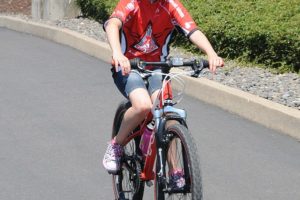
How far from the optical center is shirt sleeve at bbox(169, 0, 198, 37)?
211 inches

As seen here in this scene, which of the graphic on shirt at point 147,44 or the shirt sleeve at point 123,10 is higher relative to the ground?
the shirt sleeve at point 123,10

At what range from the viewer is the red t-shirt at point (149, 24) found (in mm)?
5367

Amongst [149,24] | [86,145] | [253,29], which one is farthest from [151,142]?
[253,29]

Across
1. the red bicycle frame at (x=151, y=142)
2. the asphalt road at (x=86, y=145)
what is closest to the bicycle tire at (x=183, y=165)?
the red bicycle frame at (x=151, y=142)

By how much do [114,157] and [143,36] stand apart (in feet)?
2.91

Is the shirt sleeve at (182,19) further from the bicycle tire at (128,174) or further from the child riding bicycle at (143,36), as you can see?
the bicycle tire at (128,174)

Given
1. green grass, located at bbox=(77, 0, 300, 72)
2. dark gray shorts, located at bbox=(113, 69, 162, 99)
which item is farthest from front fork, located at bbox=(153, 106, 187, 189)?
green grass, located at bbox=(77, 0, 300, 72)

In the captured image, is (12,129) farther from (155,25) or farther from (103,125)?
(155,25)

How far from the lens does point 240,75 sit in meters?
10.4

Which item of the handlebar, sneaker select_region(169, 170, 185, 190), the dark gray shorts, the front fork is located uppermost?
the handlebar

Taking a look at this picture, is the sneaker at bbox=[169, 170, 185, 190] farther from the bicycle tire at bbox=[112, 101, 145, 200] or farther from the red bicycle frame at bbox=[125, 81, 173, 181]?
the bicycle tire at bbox=[112, 101, 145, 200]

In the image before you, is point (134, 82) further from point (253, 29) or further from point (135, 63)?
point (253, 29)

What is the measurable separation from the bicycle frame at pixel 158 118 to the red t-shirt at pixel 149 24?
375 mm

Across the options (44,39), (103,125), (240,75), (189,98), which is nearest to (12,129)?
(103,125)
